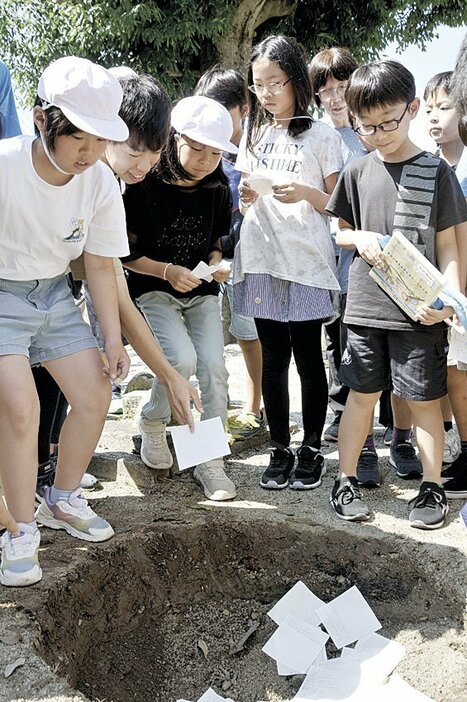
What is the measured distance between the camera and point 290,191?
292 centimetres

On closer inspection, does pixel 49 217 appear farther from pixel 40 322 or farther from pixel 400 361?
pixel 400 361

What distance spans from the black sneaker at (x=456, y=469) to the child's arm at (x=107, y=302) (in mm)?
1442

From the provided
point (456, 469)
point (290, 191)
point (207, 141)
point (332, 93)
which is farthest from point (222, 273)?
point (456, 469)

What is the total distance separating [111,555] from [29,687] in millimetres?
762

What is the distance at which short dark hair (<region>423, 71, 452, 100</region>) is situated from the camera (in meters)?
3.44

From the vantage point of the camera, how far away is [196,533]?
2.82 metres

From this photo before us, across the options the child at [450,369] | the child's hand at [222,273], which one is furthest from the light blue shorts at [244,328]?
the child at [450,369]

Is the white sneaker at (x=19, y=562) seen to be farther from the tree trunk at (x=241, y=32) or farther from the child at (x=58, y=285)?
the tree trunk at (x=241, y=32)

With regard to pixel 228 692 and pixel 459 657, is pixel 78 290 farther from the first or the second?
pixel 459 657

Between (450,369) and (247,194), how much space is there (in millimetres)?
1124

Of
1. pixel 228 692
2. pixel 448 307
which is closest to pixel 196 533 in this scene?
pixel 228 692

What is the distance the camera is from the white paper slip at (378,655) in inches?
86.9

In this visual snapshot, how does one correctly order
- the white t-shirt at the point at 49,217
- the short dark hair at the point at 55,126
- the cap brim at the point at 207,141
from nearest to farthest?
the short dark hair at the point at 55,126, the white t-shirt at the point at 49,217, the cap brim at the point at 207,141

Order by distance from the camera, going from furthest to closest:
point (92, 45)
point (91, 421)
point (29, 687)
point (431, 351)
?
point (92, 45) → point (431, 351) → point (91, 421) → point (29, 687)
